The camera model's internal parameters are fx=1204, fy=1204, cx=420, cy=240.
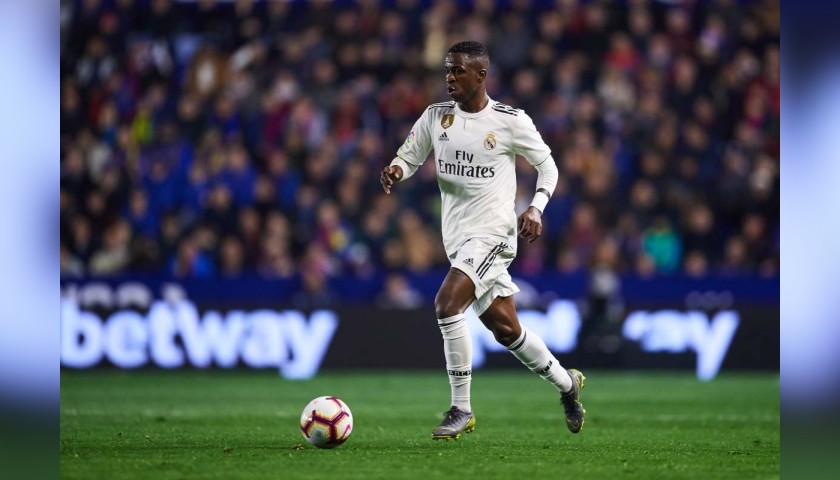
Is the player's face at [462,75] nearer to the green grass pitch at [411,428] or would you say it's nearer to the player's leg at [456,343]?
the player's leg at [456,343]

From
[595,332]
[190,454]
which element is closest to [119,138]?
[595,332]

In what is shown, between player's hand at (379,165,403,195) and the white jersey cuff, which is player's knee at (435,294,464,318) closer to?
player's hand at (379,165,403,195)

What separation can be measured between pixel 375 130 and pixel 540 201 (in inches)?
390

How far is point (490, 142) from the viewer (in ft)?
24.5

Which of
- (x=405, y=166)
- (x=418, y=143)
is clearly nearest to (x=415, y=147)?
(x=418, y=143)

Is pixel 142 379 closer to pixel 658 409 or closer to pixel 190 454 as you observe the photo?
pixel 658 409

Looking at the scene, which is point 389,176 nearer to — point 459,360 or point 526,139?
point 526,139

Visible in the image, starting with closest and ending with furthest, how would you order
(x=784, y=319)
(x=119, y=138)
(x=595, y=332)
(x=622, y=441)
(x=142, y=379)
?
(x=784, y=319), (x=622, y=441), (x=142, y=379), (x=595, y=332), (x=119, y=138)

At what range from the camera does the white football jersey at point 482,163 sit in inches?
294

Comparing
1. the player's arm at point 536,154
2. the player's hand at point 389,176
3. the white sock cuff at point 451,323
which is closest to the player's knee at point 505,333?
the white sock cuff at point 451,323

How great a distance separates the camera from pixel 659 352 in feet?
47.4

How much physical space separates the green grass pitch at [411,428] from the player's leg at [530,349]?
23cm

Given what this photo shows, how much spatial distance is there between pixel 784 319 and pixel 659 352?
11.0 meters

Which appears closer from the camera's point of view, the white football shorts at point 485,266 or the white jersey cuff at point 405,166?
the white football shorts at point 485,266
